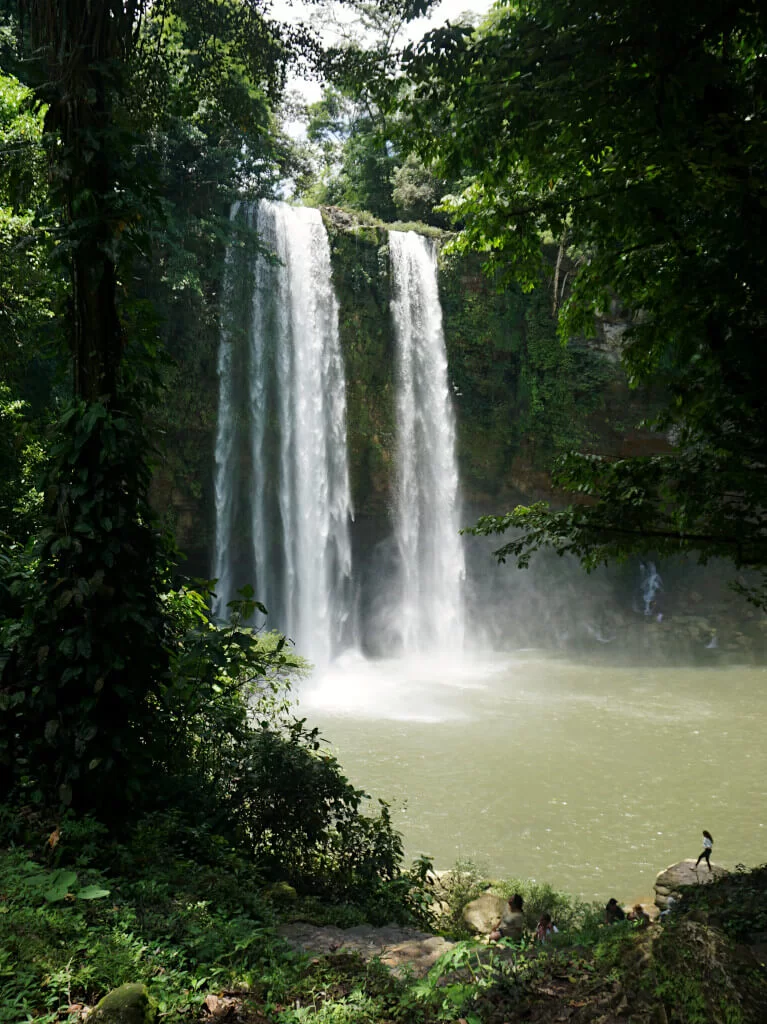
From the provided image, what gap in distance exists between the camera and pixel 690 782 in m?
11.0

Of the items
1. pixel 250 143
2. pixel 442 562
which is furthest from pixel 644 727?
pixel 250 143

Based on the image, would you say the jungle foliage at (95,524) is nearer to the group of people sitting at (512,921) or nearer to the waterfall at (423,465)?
the group of people sitting at (512,921)

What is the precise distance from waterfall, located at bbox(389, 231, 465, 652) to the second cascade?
43 millimetres

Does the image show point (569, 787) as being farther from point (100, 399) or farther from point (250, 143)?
point (250, 143)

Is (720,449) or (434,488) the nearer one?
(720,449)

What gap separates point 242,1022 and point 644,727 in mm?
12628

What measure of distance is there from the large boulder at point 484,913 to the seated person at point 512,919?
0.07 meters

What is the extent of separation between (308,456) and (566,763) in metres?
11.8

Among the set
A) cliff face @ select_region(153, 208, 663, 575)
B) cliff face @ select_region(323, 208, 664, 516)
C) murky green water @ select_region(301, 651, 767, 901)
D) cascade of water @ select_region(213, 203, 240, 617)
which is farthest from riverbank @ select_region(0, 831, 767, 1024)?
cliff face @ select_region(323, 208, 664, 516)

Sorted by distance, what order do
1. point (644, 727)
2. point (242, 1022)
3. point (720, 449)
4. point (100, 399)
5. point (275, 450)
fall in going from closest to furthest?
1. point (242, 1022)
2. point (100, 399)
3. point (720, 449)
4. point (644, 727)
5. point (275, 450)

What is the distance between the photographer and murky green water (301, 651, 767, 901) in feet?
28.9

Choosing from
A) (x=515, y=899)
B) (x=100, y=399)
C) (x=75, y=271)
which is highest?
(x=75, y=271)

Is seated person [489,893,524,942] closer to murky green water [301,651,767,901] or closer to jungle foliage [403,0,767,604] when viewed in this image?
murky green water [301,651,767,901]

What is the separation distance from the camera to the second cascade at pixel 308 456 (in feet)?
66.1
